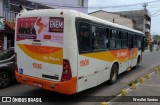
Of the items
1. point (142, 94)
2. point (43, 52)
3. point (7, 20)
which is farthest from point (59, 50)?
point (7, 20)

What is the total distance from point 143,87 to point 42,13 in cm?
498

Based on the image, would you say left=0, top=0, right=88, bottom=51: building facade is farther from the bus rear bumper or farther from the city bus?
the bus rear bumper

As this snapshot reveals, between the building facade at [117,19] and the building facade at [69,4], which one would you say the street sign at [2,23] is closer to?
the building facade at [69,4]

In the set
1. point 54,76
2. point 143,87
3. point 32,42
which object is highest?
point 32,42

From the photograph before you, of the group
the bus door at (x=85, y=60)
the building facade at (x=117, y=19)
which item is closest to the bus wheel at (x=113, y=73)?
the bus door at (x=85, y=60)

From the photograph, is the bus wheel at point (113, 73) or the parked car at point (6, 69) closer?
the parked car at point (6, 69)

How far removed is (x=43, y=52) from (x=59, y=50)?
0.62 m

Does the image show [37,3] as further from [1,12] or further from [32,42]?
[32,42]

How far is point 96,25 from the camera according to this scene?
840 cm

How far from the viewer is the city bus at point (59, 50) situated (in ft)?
22.5

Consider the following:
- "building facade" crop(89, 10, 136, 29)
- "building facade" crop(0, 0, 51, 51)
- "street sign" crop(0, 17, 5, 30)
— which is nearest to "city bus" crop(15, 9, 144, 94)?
"street sign" crop(0, 17, 5, 30)

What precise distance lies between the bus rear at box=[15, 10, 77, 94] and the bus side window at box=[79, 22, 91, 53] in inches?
25.2

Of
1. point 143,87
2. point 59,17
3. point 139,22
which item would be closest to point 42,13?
point 59,17

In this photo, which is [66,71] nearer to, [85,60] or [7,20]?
[85,60]
